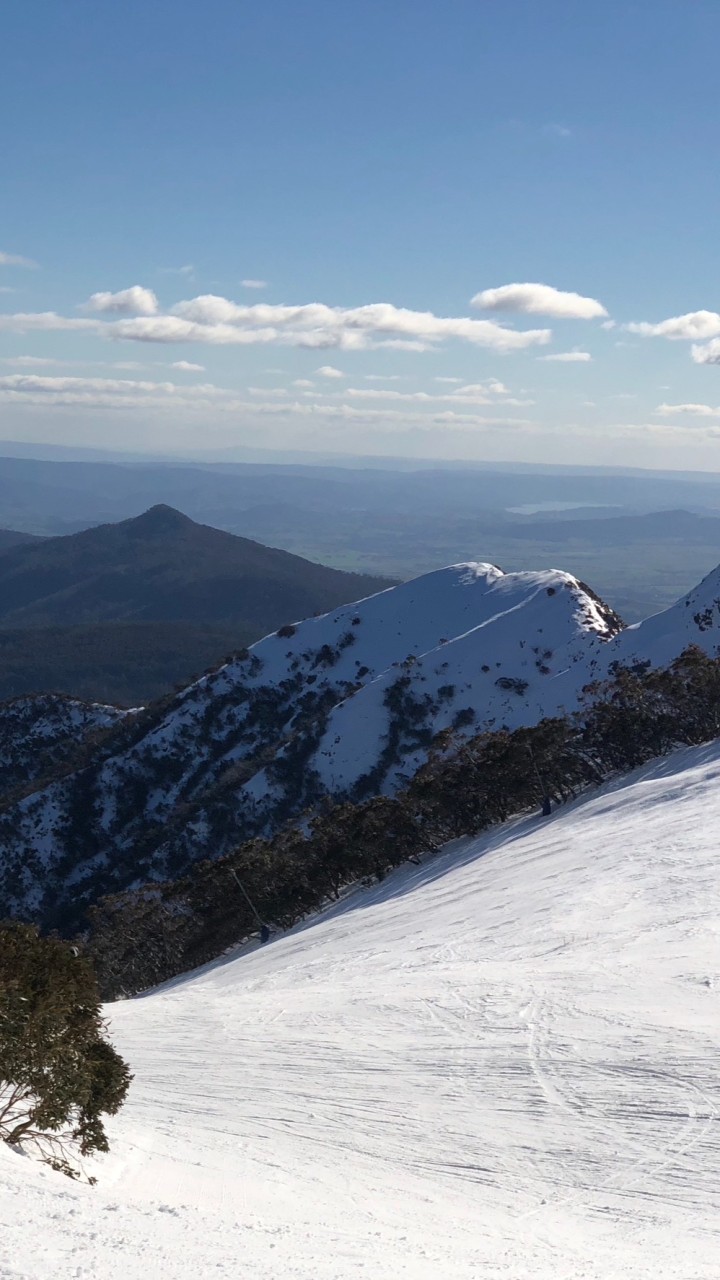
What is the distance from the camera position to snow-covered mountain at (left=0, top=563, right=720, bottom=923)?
104750mm

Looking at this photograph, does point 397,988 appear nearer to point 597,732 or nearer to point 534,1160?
point 534,1160

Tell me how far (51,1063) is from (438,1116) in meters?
8.45

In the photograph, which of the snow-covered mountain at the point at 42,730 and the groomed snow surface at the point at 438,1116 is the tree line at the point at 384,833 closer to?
the groomed snow surface at the point at 438,1116

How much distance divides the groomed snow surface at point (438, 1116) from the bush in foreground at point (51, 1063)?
88 cm

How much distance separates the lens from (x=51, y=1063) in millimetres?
15047

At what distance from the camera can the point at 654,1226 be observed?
14.5 metres

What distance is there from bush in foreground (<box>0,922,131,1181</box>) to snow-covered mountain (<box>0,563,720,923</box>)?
8498cm

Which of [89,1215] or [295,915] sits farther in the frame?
[295,915]

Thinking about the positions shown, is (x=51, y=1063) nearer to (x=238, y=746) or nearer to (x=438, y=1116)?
(x=438, y=1116)

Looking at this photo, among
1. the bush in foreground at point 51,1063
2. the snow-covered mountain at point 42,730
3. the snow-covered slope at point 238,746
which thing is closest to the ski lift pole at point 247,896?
the snow-covered slope at point 238,746

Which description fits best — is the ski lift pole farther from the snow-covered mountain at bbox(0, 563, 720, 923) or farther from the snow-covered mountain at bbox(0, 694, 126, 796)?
the snow-covered mountain at bbox(0, 694, 126, 796)

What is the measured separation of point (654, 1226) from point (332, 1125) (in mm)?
7285

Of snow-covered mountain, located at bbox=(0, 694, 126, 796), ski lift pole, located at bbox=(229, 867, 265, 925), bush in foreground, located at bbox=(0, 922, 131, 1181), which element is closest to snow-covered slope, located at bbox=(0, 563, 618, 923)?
snow-covered mountain, located at bbox=(0, 694, 126, 796)

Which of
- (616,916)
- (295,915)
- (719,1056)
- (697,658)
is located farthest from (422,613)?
(719,1056)
